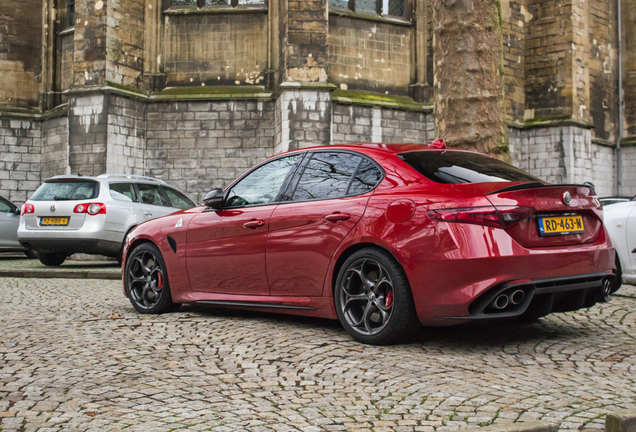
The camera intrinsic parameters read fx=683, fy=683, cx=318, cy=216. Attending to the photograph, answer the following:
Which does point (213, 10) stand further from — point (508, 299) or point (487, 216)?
point (508, 299)

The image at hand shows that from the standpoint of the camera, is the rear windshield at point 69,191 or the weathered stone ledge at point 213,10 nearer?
the rear windshield at point 69,191

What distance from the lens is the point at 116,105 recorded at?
18.3 metres

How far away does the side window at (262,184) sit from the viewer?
5543 mm

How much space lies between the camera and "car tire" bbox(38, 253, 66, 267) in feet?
41.9

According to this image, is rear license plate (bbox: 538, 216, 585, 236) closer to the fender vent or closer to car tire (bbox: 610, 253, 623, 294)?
car tire (bbox: 610, 253, 623, 294)

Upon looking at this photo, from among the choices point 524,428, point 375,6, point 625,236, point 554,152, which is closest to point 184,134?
point 375,6

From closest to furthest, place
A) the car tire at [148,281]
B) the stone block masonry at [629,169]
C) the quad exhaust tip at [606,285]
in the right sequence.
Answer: the quad exhaust tip at [606,285]
the car tire at [148,281]
the stone block masonry at [629,169]

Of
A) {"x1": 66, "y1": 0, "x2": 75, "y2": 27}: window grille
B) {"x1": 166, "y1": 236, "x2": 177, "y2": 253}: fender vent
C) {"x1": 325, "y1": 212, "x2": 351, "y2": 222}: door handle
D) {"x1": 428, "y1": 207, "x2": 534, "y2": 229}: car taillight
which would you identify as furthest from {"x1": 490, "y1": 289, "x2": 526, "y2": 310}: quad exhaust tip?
{"x1": 66, "y1": 0, "x2": 75, "y2": 27}: window grille

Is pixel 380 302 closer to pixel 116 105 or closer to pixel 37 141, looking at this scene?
pixel 116 105

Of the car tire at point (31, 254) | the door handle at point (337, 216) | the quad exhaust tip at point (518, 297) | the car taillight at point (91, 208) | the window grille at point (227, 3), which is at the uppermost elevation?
the window grille at point (227, 3)

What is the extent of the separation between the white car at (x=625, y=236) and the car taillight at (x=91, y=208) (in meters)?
7.74

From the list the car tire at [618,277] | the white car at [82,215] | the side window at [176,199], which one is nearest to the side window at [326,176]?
the car tire at [618,277]

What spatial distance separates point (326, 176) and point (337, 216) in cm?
52

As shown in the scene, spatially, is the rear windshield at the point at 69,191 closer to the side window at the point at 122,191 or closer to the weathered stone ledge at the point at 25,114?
the side window at the point at 122,191
